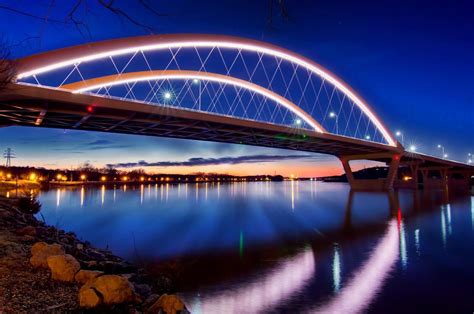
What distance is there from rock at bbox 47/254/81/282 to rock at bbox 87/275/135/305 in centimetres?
77

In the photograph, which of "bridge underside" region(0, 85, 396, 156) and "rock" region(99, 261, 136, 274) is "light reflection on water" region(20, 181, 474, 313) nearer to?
"rock" region(99, 261, 136, 274)

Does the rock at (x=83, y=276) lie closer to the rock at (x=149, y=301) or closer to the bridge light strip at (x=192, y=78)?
the rock at (x=149, y=301)

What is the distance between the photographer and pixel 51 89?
20750mm

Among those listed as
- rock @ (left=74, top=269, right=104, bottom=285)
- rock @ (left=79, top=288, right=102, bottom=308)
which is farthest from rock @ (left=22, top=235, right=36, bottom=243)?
rock @ (left=79, top=288, right=102, bottom=308)

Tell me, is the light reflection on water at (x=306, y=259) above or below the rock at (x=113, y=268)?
below

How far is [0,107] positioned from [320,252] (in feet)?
67.1

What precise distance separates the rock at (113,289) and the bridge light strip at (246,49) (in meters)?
17.8

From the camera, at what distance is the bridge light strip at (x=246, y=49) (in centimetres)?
2141

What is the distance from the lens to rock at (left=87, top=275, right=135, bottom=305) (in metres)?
5.00

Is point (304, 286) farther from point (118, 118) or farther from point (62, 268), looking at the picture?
point (118, 118)

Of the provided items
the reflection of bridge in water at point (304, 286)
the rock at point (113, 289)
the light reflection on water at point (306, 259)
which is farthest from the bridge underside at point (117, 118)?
the rock at point (113, 289)

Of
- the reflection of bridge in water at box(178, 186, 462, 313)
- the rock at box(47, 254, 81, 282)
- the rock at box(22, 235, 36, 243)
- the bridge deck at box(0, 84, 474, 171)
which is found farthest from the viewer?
the bridge deck at box(0, 84, 474, 171)

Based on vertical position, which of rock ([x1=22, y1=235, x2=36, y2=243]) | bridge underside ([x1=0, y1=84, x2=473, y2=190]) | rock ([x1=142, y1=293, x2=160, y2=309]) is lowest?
rock ([x1=142, y1=293, x2=160, y2=309])

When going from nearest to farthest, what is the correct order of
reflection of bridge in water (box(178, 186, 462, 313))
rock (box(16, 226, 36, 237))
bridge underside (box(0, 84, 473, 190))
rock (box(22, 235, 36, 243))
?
1. reflection of bridge in water (box(178, 186, 462, 313))
2. rock (box(22, 235, 36, 243))
3. rock (box(16, 226, 36, 237))
4. bridge underside (box(0, 84, 473, 190))
